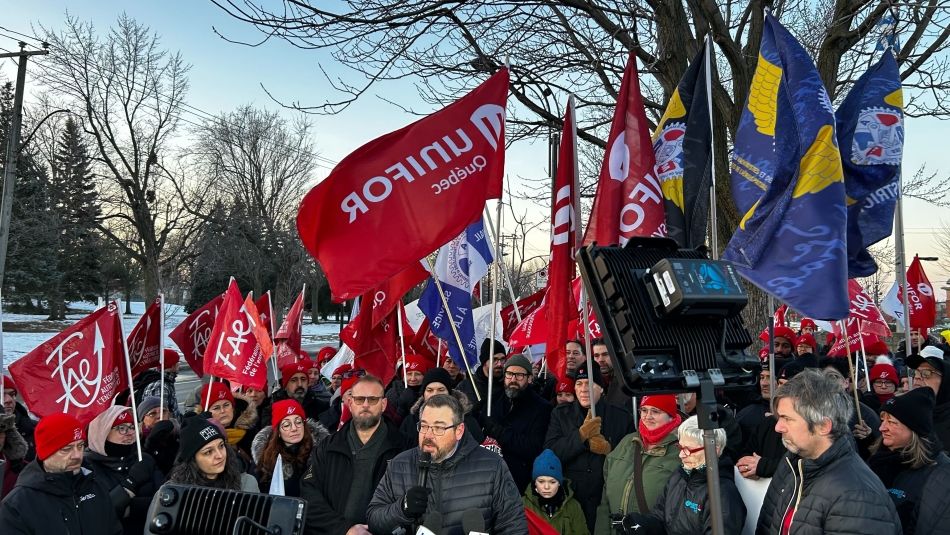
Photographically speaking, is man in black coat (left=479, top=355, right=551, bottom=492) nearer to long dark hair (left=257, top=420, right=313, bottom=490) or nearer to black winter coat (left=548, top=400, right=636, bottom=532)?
black winter coat (left=548, top=400, right=636, bottom=532)

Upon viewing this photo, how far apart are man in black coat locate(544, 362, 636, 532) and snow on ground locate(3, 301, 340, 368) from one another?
338 inches

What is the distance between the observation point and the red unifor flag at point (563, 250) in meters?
5.23

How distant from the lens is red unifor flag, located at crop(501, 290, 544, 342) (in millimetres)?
10988

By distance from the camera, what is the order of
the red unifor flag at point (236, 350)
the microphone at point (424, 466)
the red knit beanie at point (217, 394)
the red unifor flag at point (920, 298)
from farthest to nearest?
the red unifor flag at point (920, 298), the red unifor flag at point (236, 350), the red knit beanie at point (217, 394), the microphone at point (424, 466)

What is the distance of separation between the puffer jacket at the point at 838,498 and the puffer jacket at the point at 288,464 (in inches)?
121

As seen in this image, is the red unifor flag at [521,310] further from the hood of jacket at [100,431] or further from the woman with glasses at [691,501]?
the woman with glasses at [691,501]

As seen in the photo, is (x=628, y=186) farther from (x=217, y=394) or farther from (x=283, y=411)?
(x=217, y=394)

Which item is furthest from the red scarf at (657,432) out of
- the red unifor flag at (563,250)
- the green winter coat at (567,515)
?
the red unifor flag at (563,250)

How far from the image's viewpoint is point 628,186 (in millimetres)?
5305

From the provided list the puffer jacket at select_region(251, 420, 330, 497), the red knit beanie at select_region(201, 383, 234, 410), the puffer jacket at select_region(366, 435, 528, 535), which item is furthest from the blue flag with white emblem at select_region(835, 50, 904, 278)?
the red knit beanie at select_region(201, 383, 234, 410)

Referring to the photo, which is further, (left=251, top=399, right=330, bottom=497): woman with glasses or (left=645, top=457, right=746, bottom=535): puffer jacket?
(left=251, top=399, right=330, bottom=497): woman with glasses

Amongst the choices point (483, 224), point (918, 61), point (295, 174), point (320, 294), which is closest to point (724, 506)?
point (483, 224)

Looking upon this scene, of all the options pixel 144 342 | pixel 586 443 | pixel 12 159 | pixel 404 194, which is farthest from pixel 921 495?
pixel 12 159

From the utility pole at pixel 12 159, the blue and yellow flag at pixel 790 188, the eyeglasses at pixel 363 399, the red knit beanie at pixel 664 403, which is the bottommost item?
the red knit beanie at pixel 664 403
